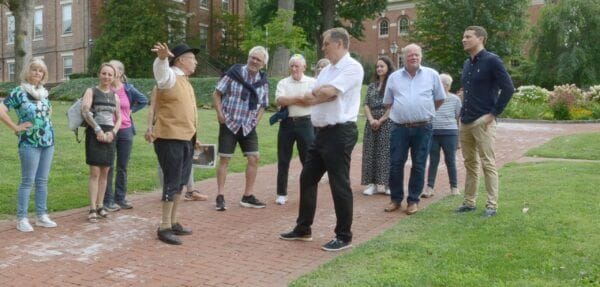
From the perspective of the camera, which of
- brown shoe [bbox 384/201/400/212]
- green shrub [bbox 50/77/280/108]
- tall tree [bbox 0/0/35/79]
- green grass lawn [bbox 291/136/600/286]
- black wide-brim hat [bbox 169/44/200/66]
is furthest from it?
green shrub [bbox 50/77/280/108]

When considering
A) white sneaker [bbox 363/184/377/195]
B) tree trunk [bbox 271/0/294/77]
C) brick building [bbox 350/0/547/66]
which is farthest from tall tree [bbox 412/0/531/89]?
white sneaker [bbox 363/184/377/195]

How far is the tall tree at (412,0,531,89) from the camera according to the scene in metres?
42.0

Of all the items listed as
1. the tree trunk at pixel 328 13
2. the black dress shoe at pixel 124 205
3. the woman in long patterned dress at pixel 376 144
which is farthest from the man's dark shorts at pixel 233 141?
the tree trunk at pixel 328 13

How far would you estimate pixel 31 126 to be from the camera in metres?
6.25

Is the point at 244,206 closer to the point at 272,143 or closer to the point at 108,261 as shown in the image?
the point at 108,261

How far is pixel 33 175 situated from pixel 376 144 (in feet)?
14.7

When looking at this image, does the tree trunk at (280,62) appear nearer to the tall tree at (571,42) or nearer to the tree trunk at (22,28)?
the tree trunk at (22,28)

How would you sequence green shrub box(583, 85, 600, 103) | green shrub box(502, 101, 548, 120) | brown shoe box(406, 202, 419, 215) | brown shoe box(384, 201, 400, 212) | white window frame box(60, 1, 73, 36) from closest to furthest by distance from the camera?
brown shoe box(406, 202, 419, 215) → brown shoe box(384, 201, 400, 212) → green shrub box(502, 101, 548, 120) → green shrub box(583, 85, 600, 103) → white window frame box(60, 1, 73, 36)

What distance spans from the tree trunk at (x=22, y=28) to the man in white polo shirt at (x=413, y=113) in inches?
902

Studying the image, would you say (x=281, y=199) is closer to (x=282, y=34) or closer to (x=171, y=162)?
(x=171, y=162)

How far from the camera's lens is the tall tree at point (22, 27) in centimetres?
2614

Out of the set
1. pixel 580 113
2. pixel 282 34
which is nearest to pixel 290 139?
pixel 580 113

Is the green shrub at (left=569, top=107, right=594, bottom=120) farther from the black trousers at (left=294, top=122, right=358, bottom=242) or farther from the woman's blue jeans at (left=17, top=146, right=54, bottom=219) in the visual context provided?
the woman's blue jeans at (left=17, top=146, right=54, bottom=219)

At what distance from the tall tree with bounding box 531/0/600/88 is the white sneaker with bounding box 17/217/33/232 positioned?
41688mm
